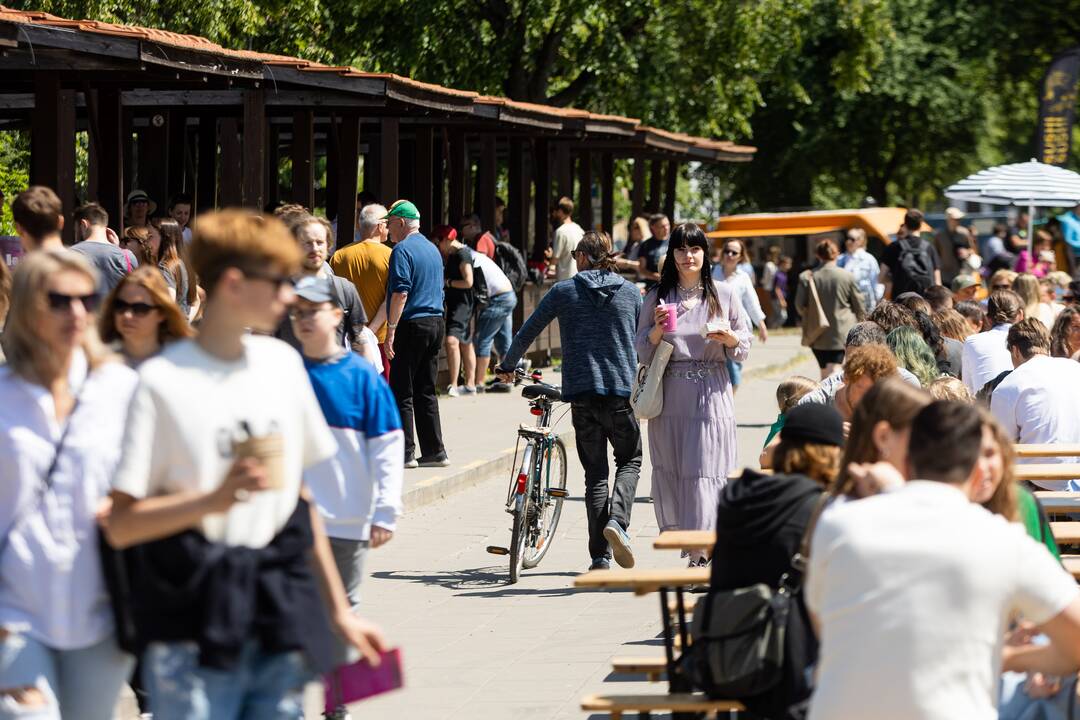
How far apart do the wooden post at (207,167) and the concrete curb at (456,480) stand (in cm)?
850

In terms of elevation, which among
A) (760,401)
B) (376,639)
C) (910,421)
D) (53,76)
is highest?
(53,76)

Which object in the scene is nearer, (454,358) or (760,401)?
(454,358)

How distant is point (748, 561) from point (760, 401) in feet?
53.1

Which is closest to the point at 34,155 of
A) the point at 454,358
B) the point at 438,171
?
the point at 454,358

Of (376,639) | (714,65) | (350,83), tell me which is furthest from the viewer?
(714,65)

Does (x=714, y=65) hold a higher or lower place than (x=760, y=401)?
higher

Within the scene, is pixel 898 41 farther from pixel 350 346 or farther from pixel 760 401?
pixel 350 346

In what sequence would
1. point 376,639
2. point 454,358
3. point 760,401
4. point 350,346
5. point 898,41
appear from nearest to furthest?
point 376,639 < point 350,346 < point 454,358 < point 760,401 < point 898,41

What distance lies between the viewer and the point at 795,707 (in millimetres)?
4949

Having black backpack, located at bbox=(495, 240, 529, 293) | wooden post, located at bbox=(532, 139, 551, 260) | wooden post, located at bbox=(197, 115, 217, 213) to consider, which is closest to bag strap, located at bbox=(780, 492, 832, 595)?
black backpack, located at bbox=(495, 240, 529, 293)

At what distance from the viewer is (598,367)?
965 centimetres

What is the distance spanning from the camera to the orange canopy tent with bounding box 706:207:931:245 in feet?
119

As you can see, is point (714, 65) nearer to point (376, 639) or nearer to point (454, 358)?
point (454, 358)

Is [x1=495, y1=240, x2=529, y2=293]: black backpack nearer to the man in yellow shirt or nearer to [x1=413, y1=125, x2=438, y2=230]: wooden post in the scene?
[x1=413, y1=125, x2=438, y2=230]: wooden post
